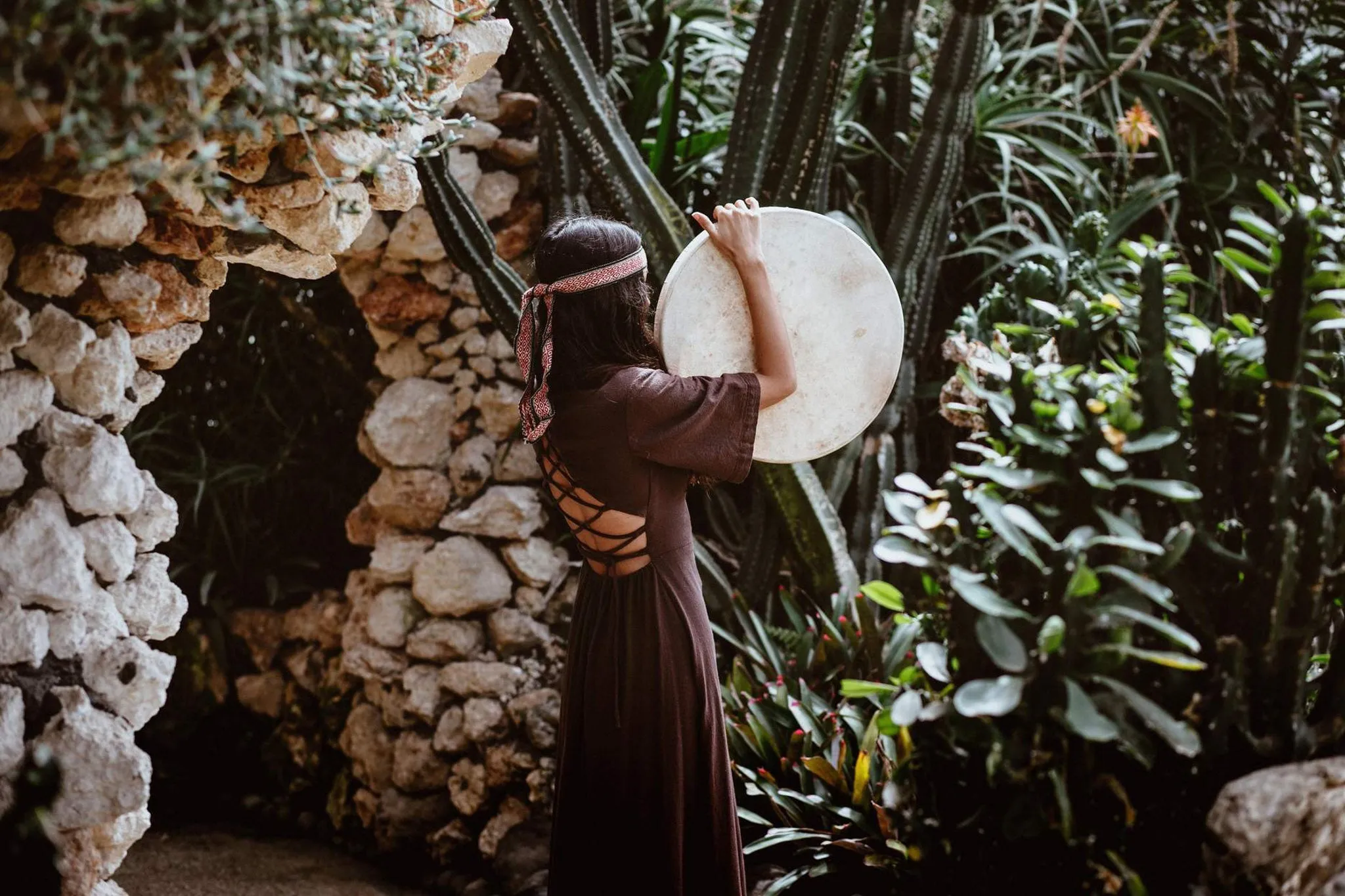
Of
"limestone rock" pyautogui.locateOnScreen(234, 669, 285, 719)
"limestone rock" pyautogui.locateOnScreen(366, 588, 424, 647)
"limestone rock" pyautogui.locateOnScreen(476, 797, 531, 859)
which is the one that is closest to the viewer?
"limestone rock" pyautogui.locateOnScreen(476, 797, 531, 859)

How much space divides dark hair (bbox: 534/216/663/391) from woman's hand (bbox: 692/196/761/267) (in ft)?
0.54

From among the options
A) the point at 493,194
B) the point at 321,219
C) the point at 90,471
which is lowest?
the point at 90,471

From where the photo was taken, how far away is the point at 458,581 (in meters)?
3.38

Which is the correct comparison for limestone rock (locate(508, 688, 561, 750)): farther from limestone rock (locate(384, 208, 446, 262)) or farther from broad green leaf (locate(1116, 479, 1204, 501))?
broad green leaf (locate(1116, 479, 1204, 501))

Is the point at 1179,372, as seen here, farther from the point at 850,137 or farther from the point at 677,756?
the point at 850,137

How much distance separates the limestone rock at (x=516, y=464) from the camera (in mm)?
3455

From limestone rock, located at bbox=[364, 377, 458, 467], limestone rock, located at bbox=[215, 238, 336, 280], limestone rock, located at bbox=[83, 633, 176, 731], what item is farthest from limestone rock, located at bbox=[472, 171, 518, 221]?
limestone rock, located at bbox=[83, 633, 176, 731]

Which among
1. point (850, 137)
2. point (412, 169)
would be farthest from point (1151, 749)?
point (850, 137)

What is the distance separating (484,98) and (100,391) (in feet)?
6.20

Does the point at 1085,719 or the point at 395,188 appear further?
the point at 395,188

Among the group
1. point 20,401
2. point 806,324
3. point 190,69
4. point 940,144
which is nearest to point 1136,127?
point 940,144

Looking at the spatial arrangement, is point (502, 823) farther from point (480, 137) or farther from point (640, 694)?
point (480, 137)

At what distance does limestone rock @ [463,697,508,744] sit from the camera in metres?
3.32

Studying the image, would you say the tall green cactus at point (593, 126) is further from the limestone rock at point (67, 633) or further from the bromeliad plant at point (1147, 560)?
the limestone rock at point (67, 633)
